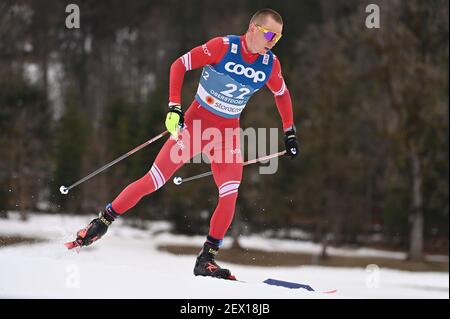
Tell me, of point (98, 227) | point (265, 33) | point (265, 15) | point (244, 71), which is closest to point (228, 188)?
point (244, 71)

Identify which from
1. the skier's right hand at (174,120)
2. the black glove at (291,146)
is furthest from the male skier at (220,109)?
the skier's right hand at (174,120)

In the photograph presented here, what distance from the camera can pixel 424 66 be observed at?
66.9 feet

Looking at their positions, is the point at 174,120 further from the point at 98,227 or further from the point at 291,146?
the point at 98,227

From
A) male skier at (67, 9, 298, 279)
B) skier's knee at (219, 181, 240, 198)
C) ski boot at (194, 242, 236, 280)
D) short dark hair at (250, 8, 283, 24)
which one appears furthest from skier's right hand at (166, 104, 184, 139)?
ski boot at (194, 242, 236, 280)

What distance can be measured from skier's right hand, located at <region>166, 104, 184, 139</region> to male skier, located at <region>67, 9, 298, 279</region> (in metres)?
0.12

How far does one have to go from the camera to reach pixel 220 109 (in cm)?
530

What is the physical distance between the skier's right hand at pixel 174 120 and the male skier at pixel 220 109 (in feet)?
0.38

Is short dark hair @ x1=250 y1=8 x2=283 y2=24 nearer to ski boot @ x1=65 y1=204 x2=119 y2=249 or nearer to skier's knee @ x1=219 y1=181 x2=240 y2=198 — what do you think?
skier's knee @ x1=219 y1=181 x2=240 y2=198

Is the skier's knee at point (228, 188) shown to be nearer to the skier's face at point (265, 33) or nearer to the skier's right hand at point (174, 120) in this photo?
the skier's right hand at point (174, 120)

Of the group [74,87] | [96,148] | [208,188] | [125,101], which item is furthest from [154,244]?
[74,87]

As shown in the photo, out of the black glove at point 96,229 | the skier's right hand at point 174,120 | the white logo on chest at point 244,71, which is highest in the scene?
the white logo on chest at point 244,71

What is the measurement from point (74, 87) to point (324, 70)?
9.78 metres

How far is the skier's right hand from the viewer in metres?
4.89

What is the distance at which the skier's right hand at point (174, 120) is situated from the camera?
4.89 meters
